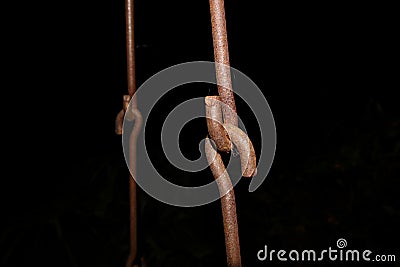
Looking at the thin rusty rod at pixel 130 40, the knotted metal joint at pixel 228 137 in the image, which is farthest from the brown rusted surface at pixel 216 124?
the thin rusty rod at pixel 130 40

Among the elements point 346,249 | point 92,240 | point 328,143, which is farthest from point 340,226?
point 92,240

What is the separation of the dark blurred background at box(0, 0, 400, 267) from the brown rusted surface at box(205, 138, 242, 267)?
700 millimetres

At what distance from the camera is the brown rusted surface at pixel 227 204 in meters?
0.23

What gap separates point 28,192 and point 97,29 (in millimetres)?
510

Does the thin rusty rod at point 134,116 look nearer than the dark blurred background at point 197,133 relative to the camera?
Yes

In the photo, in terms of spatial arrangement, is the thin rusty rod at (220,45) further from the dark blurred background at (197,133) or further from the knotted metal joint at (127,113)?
the dark blurred background at (197,133)

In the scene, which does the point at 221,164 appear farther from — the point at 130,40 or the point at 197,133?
the point at 197,133

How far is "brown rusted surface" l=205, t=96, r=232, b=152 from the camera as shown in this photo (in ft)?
0.73

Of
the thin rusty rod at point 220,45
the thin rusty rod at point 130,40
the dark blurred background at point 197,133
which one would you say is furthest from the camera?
the dark blurred background at point 197,133

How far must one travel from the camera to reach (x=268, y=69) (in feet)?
4.40

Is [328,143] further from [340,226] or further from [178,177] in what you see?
[178,177]
